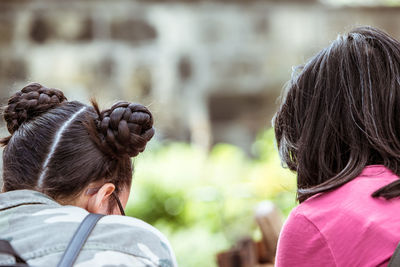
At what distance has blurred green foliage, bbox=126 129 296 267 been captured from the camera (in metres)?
4.42

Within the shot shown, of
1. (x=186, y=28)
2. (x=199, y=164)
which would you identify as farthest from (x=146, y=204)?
(x=186, y=28)

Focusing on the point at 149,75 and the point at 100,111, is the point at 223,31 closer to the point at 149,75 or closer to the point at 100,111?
the point at 149,75

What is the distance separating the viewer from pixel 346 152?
1.91 m

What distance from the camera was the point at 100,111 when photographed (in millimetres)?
2070

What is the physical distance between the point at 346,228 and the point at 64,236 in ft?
2.39

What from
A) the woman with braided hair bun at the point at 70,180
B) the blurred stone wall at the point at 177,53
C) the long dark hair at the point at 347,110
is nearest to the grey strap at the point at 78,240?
the woman with braided hair bun at the point at 70,180

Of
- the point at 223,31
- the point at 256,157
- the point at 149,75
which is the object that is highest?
the point at 223,31

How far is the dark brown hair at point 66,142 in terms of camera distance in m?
1.89

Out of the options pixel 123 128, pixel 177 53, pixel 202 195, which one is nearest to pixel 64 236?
pixel 123 128

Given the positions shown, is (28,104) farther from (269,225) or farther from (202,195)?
(202,195)

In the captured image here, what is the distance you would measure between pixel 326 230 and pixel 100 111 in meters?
0.80

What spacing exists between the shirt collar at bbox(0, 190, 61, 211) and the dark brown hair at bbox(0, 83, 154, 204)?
57 mm

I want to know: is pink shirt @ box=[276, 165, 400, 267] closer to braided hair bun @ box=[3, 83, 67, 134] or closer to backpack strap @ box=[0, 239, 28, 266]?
backpack strap @ box=[0, 239, 28, 266]

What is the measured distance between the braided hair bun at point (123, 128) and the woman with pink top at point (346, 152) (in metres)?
0.44
